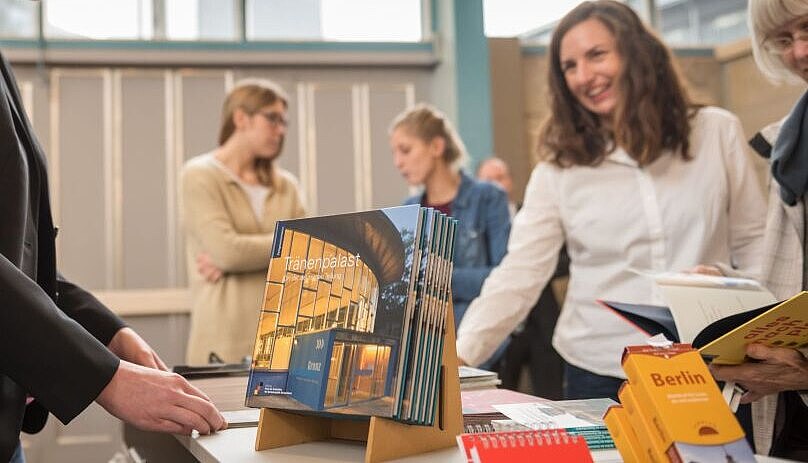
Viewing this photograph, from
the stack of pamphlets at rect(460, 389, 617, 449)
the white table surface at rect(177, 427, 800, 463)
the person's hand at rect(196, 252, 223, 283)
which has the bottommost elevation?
the white table surface at rect(177, 427, 800, 463)

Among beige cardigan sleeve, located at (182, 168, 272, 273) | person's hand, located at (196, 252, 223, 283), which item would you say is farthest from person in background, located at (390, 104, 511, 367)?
person's hand, located at (196, 252, 223, 283)

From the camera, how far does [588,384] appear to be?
1.90 meters

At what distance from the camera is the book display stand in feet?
2.94

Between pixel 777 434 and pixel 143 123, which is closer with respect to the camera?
pixel 777 434

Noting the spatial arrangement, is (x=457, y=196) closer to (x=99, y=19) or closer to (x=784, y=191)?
(x=784, y=191)

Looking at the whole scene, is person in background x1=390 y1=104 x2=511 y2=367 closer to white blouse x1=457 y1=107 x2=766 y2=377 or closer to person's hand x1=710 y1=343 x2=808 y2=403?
white blouse x1=457 y1=107 x2=766 y2=377

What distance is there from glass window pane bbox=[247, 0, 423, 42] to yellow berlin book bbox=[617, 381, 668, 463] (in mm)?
4546

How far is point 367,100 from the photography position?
514 cm

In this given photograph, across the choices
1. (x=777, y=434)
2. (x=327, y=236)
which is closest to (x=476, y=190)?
(x=777, y=434)

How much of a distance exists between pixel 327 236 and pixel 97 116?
4137 mm

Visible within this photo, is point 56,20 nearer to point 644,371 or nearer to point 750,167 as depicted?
point 750,167

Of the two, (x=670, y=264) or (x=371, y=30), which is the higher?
(x=371, y=30)

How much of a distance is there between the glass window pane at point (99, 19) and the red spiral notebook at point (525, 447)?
4.55 metres

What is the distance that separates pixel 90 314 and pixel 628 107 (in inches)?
49.0
